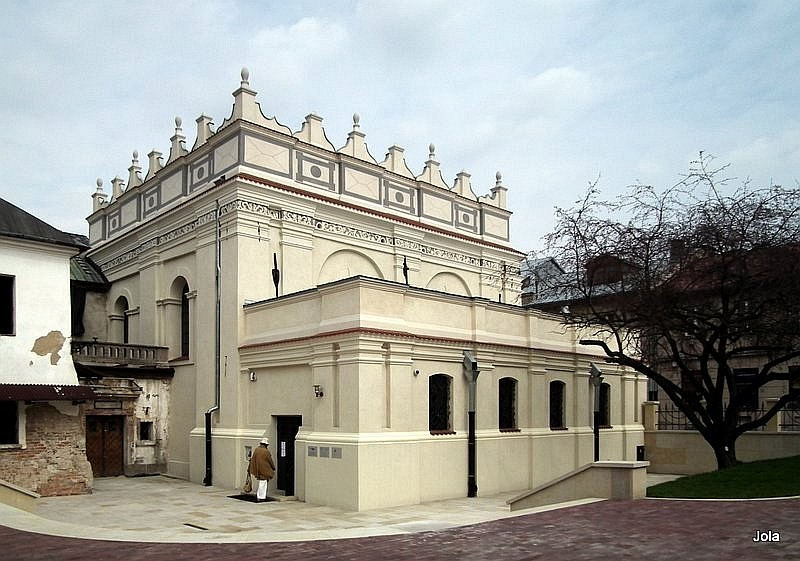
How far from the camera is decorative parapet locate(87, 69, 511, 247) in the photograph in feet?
78.5

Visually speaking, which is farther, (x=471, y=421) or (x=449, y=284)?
(x=449, y=284)

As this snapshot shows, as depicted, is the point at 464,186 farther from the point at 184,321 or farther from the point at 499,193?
the point at 184,321

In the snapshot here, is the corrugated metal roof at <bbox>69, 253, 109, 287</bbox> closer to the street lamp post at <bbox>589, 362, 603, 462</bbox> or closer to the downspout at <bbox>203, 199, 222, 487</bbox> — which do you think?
the downspout at <bbox>203, 199, 222, 487</bbox>

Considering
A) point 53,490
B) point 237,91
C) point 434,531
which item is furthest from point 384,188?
point 434,531

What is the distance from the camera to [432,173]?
30188mm

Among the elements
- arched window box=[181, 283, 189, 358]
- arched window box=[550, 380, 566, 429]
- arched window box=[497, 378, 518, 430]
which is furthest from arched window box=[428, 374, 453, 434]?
arched window box=[181, 283, 189, 358]

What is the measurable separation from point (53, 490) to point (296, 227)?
33.9 ft

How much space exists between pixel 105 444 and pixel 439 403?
40.0 feet

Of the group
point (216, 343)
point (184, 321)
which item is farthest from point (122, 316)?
point (216, 343)

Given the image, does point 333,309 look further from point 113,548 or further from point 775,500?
point 775,500

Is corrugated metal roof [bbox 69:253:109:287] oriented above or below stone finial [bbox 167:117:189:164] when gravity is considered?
below

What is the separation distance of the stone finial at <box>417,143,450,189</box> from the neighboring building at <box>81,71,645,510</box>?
79 mm

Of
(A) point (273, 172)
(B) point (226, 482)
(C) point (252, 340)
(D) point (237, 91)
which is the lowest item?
(B) point (226, 482)

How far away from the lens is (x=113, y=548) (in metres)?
11.9
